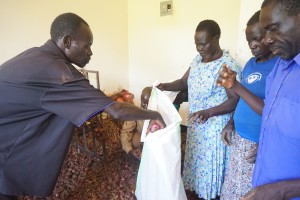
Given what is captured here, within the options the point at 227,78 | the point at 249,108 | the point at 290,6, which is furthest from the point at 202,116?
the point at 290,6

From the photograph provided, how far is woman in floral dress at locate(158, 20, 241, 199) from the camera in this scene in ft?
4.71

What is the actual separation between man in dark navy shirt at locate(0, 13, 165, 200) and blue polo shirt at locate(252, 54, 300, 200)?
0.56 meters

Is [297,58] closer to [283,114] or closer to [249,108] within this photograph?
[283,114]

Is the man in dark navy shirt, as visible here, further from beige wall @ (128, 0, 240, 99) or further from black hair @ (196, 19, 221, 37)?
beige wall @ (128, 0, 240, 99)

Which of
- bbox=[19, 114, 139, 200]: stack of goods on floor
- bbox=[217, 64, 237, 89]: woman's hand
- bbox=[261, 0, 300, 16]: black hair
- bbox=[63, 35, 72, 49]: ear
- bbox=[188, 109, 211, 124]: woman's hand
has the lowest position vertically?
bbox=[19, 114, 139, 200]: stack of goods on floor

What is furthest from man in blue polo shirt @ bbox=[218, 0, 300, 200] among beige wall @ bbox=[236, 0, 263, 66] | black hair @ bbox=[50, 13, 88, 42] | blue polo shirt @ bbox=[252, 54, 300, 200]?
beige wall @ bbox=[236, 0, 263, 66]

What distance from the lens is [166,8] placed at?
9.95 ft

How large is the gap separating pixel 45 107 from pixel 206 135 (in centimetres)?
99

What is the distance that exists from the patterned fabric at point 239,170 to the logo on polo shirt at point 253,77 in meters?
0.29

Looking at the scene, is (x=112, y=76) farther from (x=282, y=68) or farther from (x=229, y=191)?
(x=282, y=68)

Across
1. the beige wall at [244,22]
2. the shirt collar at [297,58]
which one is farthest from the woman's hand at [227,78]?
the beige wall at [244,22]

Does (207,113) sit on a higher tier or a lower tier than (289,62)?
lower

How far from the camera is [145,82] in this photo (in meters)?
3.61

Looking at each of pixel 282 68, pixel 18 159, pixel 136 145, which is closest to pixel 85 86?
pixel 18 159
